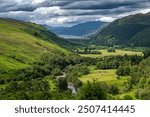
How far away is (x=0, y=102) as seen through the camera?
13.3 metres

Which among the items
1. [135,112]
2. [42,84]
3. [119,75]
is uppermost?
[135,112]

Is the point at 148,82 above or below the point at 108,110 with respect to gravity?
below

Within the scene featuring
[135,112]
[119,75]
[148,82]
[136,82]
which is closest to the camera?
[135,112]

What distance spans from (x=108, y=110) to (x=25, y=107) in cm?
279

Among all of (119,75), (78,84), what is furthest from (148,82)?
(119,75)

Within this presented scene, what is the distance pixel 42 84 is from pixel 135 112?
144m

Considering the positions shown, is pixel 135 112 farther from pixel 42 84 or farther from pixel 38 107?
pixel 42 84

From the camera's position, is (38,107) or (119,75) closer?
(38,107)

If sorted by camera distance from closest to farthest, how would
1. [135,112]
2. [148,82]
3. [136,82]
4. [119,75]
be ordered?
[135,112] → [148,82] → [136,82] → [119,75]

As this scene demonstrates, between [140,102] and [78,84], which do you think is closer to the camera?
[140,102]

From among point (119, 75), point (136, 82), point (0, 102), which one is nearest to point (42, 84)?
point (136, 82)

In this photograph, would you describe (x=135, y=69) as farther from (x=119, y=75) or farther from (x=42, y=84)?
(x=42, y=84)

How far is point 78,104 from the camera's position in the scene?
12.8m

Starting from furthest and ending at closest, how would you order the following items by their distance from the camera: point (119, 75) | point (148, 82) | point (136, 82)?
point (119, 75) < point (136, 82) < point (148, 82)
